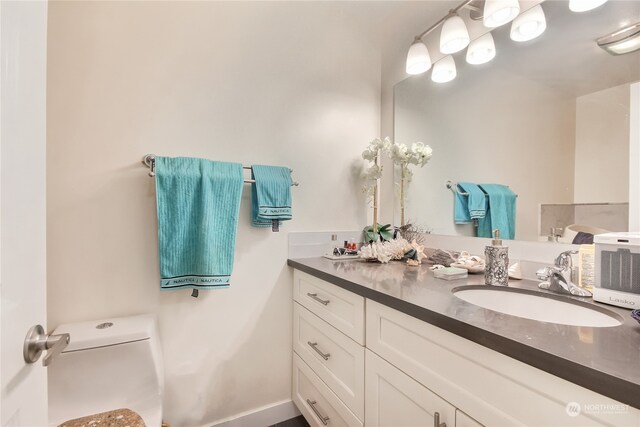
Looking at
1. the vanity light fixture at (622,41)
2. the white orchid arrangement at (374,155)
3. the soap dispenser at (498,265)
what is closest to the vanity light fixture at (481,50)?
the vanity light fixture at (622,41)

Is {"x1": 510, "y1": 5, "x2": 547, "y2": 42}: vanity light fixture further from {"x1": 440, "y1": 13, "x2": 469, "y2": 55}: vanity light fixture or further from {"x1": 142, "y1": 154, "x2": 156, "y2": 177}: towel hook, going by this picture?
{"x1": 142, "y1": 154, "x2": 156, "y2": 177}: towel hook

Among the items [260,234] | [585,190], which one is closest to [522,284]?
[585,190]

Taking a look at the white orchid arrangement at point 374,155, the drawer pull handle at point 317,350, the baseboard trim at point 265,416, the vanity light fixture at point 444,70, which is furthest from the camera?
the white orchid arrangement at point 374,155

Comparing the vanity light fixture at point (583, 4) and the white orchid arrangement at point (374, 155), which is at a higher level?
the vanity light fixture at point (583, 4)

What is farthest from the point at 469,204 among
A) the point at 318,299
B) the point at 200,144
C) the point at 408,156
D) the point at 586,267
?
A: the point at 200,144

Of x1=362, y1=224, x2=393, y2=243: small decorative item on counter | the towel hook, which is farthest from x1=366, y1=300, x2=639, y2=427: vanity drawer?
the towel hook

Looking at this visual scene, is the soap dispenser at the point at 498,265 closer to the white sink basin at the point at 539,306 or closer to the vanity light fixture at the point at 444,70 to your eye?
the white sink basin at the point at 539,306

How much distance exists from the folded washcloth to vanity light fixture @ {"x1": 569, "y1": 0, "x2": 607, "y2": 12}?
708mm

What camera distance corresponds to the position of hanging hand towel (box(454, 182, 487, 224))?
51.7 inches

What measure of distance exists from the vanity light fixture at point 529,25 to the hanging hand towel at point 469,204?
627 millimetres

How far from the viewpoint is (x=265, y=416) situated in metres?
1.45

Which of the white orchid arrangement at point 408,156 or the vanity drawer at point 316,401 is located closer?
the vanity drawer at point 316,401

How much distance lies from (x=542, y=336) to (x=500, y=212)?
81 cm

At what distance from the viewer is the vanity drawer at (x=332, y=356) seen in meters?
1.00
